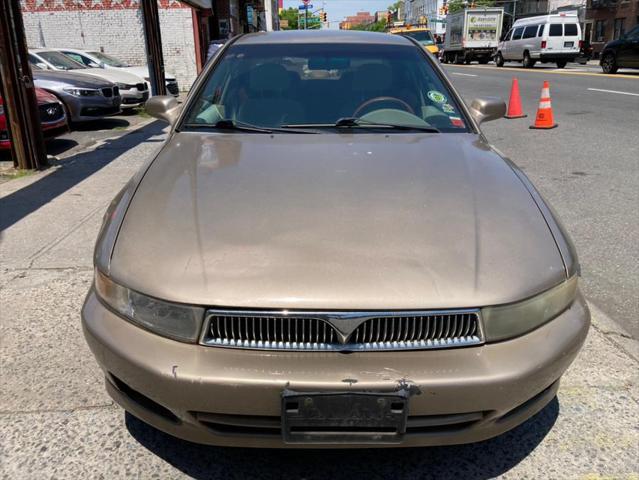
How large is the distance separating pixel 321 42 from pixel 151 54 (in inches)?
384

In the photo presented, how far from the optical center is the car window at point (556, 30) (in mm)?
27344

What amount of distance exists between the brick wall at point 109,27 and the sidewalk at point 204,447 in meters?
17.8

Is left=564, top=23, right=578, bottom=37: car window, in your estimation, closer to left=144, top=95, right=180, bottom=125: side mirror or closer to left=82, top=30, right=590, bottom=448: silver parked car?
left=144, top=95, right=180, bottom=125: side mirror

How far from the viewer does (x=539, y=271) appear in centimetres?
187

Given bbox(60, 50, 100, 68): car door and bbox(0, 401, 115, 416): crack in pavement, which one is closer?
bbox(0, 401, 115, 416): crack in pavement

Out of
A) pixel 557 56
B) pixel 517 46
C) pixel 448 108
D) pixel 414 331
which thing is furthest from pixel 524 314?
pixel 517 46

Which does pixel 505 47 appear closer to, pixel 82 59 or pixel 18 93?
pixel 82 59

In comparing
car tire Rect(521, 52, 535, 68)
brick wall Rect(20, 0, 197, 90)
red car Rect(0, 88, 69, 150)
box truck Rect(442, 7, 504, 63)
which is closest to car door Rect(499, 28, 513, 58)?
car tire Rect(521, 52, 535, 68)

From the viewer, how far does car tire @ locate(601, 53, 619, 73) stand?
67.8 feet

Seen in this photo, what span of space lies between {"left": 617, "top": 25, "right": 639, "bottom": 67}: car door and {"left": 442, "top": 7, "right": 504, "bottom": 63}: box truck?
1553cm

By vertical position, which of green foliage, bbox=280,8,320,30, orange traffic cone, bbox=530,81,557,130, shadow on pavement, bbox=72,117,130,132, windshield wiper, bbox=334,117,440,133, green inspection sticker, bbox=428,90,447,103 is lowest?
shadow on pavement, bbox=72,117,130,132

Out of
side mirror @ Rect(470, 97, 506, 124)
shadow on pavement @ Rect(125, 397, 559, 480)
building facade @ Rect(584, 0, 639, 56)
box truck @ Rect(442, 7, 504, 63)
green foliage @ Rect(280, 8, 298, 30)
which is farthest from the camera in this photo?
green foliage @ Rect(280, 8, 298, 30)

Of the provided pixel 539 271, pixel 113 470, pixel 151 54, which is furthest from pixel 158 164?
pixel 151 54

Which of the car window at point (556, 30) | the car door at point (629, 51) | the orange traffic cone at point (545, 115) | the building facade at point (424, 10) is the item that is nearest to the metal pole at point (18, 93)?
the orange traffic cone at point (545, 115)
